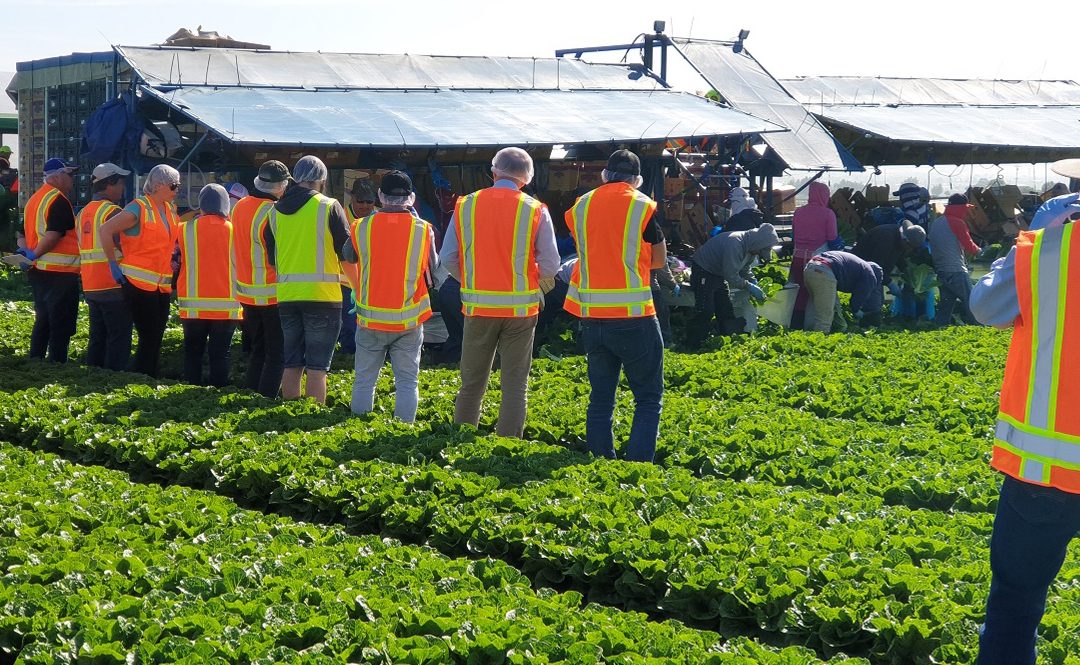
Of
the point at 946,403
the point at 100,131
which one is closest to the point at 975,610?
the point at 946,403

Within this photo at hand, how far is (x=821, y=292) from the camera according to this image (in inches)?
547

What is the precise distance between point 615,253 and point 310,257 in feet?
7.64

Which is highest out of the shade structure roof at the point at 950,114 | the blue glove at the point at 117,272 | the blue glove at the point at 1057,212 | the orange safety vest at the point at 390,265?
the shade structure roof at the point at 950,114

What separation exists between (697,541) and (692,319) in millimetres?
8323

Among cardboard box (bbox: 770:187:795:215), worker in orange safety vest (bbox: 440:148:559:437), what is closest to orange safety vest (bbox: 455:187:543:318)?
worker in orange safety vest (bbox: 440:148:559:437)

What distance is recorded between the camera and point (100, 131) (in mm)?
12266

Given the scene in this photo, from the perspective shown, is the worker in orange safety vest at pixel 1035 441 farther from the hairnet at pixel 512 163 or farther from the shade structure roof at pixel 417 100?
the shade structure roof at pixel 417 100

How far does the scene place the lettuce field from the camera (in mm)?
4438

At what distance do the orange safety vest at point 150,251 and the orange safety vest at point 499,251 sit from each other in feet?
10.2

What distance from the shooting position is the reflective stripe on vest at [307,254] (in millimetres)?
8586

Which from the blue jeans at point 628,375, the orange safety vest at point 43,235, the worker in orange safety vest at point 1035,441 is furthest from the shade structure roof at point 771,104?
the worker in orange safety vest at point 1035,441

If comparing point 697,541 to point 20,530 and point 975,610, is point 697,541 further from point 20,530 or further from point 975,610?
point 20,530

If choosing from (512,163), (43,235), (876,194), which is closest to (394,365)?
(512,163)

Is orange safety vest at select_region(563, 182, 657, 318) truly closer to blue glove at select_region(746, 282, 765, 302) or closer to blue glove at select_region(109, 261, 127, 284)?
blue glove at select_region(109, 261, 127, 284)
